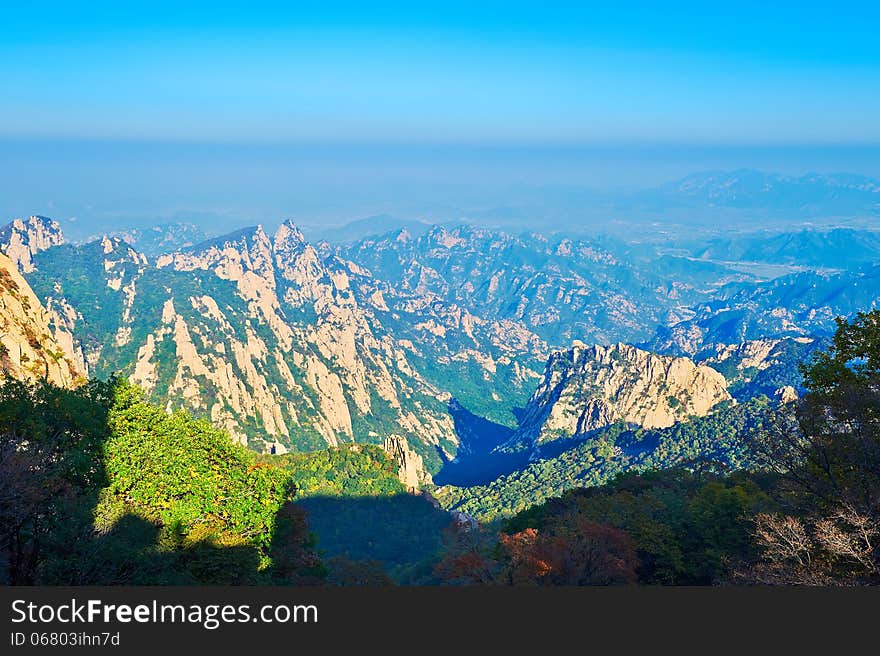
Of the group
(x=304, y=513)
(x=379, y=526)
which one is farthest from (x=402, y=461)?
(x=304, y=513)

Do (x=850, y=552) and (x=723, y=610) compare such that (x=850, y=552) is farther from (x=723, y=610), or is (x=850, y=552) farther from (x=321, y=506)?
(x=321, y=506)

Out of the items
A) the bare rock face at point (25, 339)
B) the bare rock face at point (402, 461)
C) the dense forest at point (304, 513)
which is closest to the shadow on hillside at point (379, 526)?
the bare rock face at point (402, 461)

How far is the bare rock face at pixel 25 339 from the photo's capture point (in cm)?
6619

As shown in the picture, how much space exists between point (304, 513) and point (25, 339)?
39693 millimetres

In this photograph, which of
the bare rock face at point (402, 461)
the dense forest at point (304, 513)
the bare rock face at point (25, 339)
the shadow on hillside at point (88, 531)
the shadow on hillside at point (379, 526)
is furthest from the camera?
the bare rock face at point (402, 461)

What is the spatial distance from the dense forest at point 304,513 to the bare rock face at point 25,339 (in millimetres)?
18146

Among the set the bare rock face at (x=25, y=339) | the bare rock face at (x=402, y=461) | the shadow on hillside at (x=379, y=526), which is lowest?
the bare rock face at (x=402, y=461)

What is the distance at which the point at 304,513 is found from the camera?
51.8m

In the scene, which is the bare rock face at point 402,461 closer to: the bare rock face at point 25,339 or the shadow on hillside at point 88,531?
the bare rock face at point 25,339

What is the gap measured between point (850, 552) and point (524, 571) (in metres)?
15.3

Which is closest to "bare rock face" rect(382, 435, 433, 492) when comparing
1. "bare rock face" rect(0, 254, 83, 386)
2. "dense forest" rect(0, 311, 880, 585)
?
"bare rock face" rect(0, 254, 83, 386)

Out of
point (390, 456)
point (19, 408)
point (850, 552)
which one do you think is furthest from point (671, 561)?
point (390, 456)

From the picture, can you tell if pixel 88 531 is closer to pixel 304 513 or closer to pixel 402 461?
pixel 304 513

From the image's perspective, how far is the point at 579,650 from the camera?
667 inches
